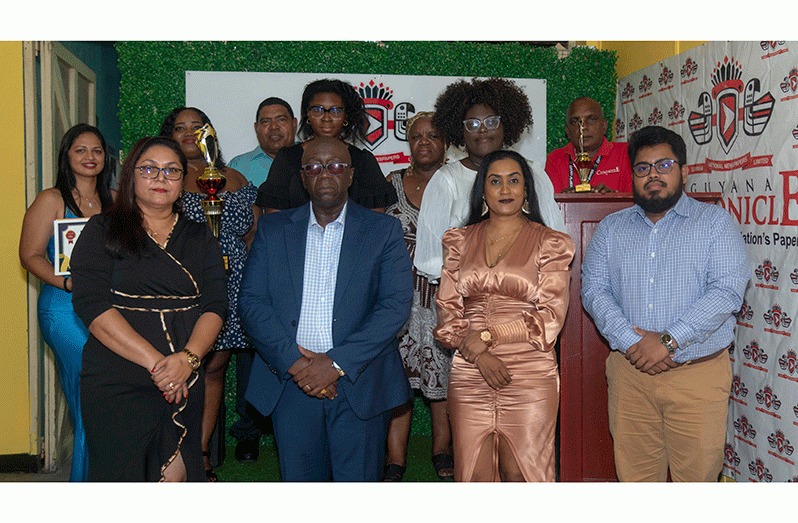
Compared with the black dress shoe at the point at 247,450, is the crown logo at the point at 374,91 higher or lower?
higher

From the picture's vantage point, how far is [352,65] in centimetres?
579

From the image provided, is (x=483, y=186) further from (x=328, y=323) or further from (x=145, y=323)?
(x=145, y=323)

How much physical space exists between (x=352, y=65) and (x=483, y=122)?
245 centimetres

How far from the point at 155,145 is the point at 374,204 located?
1.37m

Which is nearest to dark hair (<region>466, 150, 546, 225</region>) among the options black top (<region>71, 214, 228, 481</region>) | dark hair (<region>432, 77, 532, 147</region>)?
dark hair (<region>432, 77, 532, 147</region>)

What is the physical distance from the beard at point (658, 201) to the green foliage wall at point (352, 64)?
2.81 metres

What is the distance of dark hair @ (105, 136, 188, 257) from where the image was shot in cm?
282

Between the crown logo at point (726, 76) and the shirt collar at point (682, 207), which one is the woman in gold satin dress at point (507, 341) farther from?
the crown logo at point (726, 76)

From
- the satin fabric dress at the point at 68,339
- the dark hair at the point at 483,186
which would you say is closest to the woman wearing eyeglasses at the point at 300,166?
the dark hair at the point at 483,186

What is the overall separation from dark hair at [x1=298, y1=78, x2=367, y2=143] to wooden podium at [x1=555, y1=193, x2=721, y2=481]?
5.11ft

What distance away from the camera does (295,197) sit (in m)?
3.84

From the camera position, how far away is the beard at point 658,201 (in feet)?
10.9

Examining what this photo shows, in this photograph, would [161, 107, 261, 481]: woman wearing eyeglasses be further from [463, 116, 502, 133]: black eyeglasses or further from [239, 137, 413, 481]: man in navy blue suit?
[463, 116, 502, 133]: black eyeglasses

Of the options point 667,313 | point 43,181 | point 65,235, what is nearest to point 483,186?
point 667,313
